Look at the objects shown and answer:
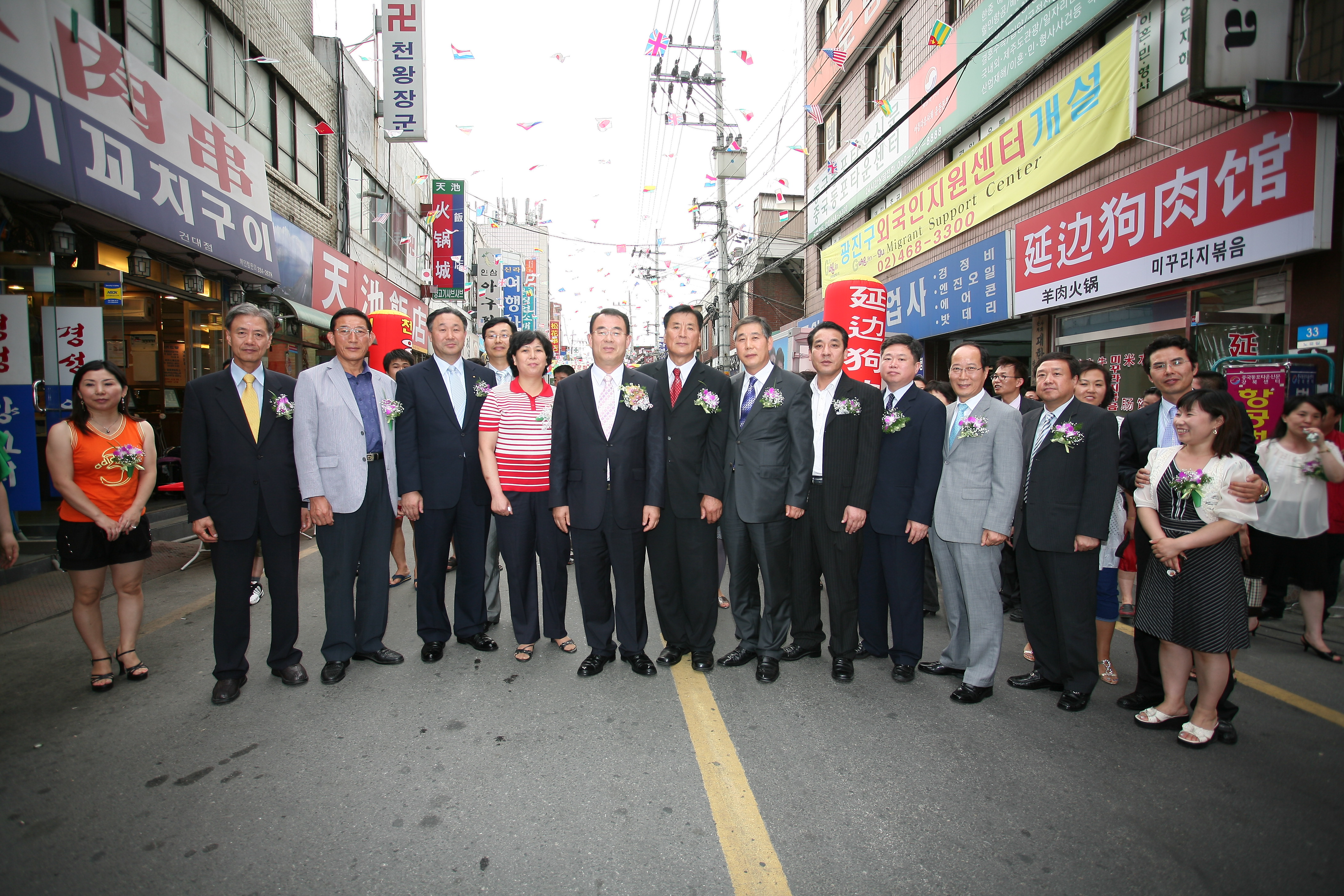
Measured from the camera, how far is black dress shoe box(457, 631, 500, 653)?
4.08 m

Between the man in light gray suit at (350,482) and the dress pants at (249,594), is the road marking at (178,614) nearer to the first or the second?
the dress pants at (249,594)

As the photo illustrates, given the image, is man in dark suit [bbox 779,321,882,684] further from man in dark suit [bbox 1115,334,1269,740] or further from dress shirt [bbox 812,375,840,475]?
man in dark suit [bbox 1115,334,1269,740]

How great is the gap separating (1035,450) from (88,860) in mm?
4540

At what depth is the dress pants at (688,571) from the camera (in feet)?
12.3

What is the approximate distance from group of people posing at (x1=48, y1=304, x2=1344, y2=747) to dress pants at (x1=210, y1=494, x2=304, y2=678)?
0.05 feet

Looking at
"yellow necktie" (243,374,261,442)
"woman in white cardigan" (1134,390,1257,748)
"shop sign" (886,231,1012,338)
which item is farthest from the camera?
"shop sign" (886,231,1012,338)

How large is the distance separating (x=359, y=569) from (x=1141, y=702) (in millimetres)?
4534

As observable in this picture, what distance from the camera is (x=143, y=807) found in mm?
2453

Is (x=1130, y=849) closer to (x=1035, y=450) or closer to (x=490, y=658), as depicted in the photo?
(x=1035, y=450)

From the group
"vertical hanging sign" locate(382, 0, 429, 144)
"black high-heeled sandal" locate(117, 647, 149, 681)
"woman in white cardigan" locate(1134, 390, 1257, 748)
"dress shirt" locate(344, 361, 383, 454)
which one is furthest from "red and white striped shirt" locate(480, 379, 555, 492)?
"vertical hanging sign" locate(382, 0, 429, 144)

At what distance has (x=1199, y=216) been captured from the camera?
618cm

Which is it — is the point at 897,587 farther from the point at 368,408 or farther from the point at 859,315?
the point at 859,315

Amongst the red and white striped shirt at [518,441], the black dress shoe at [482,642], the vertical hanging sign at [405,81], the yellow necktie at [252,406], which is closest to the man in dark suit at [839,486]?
the red and white striped shirt at [518,441]

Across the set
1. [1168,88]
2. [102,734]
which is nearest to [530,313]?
[1168,88]
